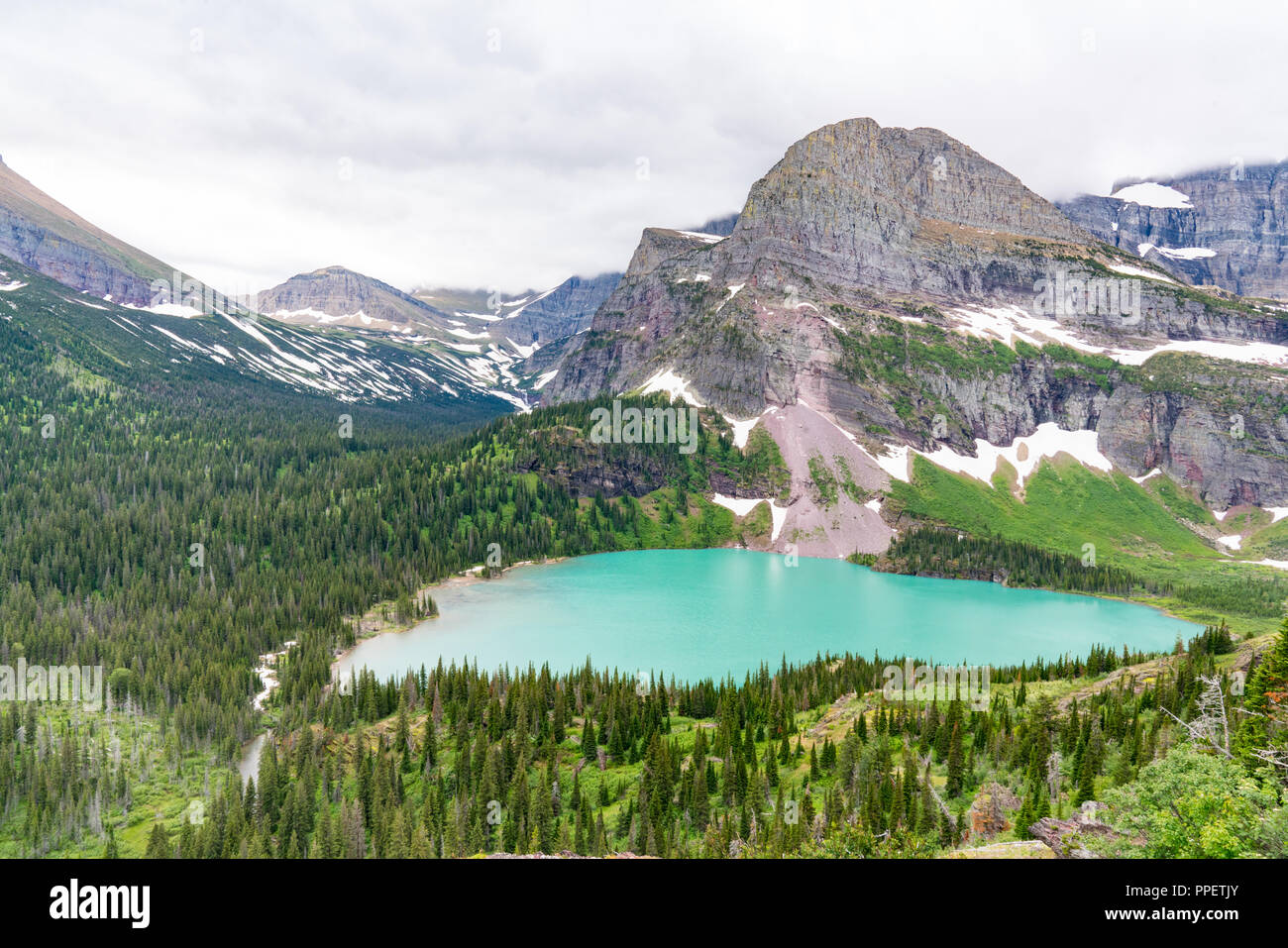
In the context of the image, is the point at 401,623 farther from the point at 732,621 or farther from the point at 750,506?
the point at 750,506

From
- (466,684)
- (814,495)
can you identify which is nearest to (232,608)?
(466,684)

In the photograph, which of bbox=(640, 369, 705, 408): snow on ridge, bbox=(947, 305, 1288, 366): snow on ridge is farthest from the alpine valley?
bbox=(947, 305, 1288, 366): snow on ridge

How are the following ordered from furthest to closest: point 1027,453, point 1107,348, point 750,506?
1. point 1107,348
2. point 1027,453
3. point 750,506

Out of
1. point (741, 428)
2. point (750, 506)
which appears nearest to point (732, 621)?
point (750, 506)

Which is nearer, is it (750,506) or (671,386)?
(750,506)

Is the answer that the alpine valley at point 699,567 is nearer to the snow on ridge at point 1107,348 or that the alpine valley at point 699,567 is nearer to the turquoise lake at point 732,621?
the snow on ridge at point 1107,348

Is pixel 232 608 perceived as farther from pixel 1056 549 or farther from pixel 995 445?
pixel 995 445

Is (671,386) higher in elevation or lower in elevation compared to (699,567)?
higher
